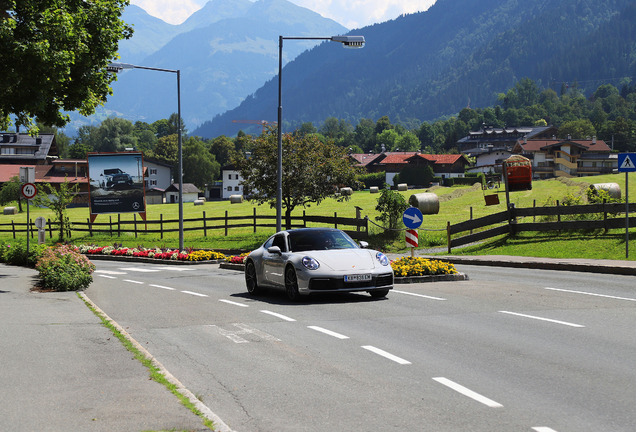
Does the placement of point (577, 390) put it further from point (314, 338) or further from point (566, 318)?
point (566, 318)

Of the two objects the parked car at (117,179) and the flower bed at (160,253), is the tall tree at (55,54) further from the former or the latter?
the parked car at (117,179)

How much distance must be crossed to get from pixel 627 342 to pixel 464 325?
2353mm

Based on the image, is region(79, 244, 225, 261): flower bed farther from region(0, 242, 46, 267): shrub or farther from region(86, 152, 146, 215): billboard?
region(86, 152, 146, 215): billboard

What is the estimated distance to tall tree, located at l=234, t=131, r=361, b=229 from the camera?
34.1 m

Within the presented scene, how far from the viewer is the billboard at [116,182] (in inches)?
1863

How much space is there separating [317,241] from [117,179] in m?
36.5

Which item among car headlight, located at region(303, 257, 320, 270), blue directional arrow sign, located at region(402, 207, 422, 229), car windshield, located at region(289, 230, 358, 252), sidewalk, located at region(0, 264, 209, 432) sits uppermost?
blue directional arrow sign, located at region(402, 207, 422, 229)

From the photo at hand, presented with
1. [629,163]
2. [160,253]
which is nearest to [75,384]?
[629,163]

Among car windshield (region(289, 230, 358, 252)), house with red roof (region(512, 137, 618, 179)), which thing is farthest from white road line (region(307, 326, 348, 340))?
house with red roof (region(512, 137, 618, 179))

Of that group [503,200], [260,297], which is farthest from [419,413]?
[503,200]

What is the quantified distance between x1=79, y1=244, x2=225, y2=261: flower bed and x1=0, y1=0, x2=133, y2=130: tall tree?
10.1 m

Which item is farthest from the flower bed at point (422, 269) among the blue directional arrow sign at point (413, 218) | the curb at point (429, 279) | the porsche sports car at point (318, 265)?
the porsche sports car at point (318, 265)

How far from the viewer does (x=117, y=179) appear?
47875 mm

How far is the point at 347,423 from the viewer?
18.0 feet
